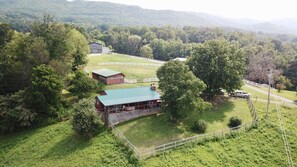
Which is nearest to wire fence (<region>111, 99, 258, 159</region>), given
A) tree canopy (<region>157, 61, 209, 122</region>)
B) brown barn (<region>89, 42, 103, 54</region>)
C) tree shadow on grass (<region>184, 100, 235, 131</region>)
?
tree shadow on grass (<region>184, 100, 235, 131</region>)

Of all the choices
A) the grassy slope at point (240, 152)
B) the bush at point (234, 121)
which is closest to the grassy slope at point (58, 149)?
the grassy slope at point (240, 152)

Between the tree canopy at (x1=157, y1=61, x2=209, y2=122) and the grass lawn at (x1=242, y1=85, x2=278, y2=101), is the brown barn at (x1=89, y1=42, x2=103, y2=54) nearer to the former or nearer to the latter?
the grass lawn at (x1=242, y1=85, x2=278, y2=101)

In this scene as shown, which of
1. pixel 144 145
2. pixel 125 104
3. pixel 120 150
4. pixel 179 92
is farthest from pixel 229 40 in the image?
pixel 120 150

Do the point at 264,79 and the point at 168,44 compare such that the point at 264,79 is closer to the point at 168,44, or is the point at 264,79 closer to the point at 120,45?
the point at 168,44

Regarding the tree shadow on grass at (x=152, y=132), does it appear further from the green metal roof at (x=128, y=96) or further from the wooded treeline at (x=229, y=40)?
the wooded treeline at (x=229, y=40)

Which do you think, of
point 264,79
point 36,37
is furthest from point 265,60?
point 36,37

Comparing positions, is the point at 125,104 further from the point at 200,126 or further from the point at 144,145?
the point at 200,126
